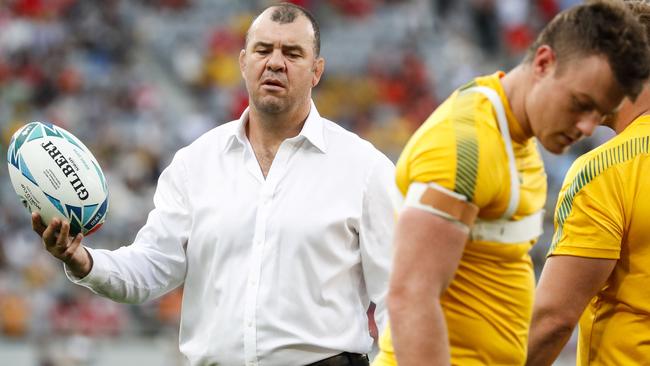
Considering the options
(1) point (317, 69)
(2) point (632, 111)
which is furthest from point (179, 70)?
(2) point (632, 111)

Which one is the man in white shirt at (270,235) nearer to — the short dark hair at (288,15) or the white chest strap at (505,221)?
the short dark hair at (288,15)

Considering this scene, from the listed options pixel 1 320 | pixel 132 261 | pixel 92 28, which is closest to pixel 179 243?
pixel 132 261

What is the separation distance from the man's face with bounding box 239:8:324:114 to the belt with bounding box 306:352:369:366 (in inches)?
37.7

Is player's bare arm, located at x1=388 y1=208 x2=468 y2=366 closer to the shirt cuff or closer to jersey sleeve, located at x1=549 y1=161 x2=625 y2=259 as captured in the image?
jersey sleeve, located at x1=549 y1=161 x2=625 y2=259

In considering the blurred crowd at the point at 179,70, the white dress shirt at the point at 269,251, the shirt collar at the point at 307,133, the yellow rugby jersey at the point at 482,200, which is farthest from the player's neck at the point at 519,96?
the blurred crowd at the point at 179,70

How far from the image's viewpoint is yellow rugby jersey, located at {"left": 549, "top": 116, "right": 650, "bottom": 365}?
399 centimetres

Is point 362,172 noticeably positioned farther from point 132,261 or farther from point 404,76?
point 404,76

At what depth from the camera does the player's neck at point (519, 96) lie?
3369 mm

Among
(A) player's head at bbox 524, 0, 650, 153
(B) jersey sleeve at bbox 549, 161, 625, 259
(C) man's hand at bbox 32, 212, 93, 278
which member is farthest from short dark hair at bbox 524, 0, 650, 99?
(C) man's hand at bbox 32, 212, 93, 278

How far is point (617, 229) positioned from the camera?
3.99m

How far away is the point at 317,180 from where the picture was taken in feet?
15.5

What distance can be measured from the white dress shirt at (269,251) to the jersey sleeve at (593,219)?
0.70m

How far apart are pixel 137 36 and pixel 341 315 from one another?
15.0 meters

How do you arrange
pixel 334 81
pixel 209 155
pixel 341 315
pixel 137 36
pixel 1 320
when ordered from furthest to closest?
pixel 137 36, pixel 334 81, pixel 1 320, pixel 209 155, pixel 341 315
